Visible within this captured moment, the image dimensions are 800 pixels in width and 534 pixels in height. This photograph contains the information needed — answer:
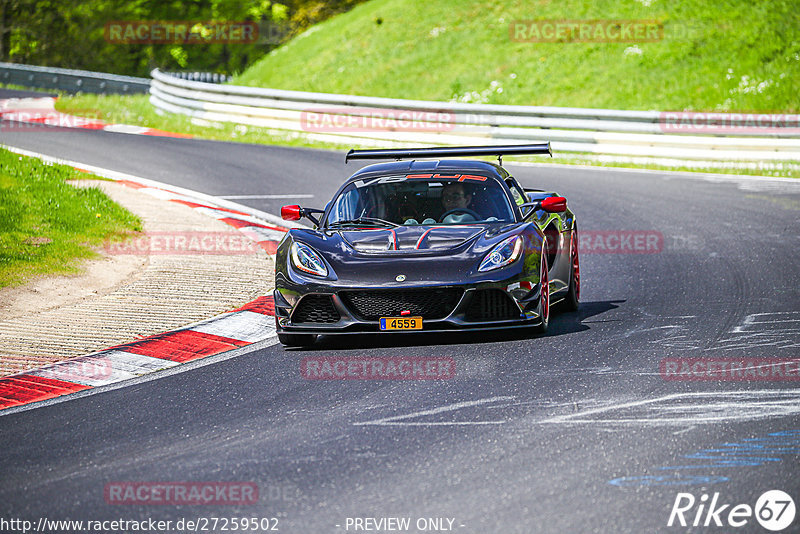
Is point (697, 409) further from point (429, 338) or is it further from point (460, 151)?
point (460, 151)

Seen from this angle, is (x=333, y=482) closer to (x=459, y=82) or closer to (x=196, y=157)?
(x=196, y=157)

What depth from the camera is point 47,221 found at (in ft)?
42.8

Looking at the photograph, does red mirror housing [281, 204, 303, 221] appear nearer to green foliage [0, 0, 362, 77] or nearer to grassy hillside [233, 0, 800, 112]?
grassy hillside [233, 0, 800, 112]

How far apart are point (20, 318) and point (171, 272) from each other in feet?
7.05

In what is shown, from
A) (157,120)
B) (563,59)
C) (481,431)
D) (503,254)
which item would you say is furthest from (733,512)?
(563,59)

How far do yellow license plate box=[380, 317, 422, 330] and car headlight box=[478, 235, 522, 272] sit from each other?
1.92ft

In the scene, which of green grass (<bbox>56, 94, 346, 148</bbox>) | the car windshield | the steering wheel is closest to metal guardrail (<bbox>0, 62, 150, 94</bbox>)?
green grass (<bbox>56, 94, 346, 148</bbox>)

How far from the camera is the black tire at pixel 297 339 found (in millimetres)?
8547

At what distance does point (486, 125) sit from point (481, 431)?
669 inches

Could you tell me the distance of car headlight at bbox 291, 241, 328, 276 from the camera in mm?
8367

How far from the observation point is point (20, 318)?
9539 mm

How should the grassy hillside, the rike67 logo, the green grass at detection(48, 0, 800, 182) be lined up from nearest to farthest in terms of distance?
the rike67 logo
the green grass at detection(48, 0, 800, 182)
the grassy hillside

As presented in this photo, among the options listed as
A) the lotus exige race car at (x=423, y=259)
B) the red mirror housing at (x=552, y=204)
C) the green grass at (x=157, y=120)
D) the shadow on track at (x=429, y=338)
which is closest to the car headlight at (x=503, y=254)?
the lotus exige race car at (x=423, y=259)

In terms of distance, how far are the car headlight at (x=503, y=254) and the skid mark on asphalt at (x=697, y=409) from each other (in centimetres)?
194
